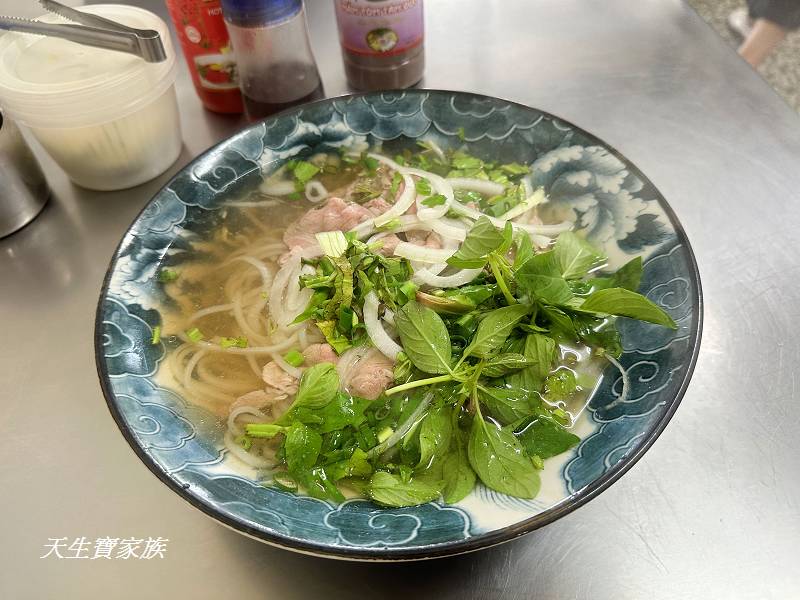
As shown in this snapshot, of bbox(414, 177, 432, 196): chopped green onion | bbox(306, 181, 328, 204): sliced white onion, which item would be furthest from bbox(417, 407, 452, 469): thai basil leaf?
bbox(306, 181, 328, 204): sliced white onion

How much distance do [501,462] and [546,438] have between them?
0.09 m

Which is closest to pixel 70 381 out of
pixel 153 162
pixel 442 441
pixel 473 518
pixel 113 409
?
pixel 113 409

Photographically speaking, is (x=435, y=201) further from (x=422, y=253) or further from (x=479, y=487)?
(x=479, y=487)

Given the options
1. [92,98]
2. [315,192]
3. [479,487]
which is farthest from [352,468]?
[92,98]

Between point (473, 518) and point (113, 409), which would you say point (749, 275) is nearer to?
point (473, 518)

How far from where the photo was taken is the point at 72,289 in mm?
1626

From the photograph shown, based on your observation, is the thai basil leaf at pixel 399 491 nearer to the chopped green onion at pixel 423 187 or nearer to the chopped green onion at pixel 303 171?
the chopped green onion at pixel 423 187

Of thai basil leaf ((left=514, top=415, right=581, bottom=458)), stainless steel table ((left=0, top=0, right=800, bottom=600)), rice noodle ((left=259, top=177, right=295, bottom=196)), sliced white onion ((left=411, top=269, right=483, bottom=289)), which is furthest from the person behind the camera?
rice noodle ((left=259, top=177, right=295, bottom=196))

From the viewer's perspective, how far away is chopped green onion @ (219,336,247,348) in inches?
51.3

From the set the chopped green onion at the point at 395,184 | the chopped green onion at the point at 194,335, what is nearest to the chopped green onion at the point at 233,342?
the chopped green onion at the point at 194,335

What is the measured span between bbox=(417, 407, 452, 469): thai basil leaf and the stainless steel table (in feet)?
0.81

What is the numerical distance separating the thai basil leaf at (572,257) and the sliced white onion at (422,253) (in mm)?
225

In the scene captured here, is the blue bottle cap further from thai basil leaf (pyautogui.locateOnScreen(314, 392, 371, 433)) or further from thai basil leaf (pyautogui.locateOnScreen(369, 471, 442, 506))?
thai basil leaf (pyautogui.locateOnScreen(369, 471, 442, 506))

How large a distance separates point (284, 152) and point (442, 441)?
2.91 ft
